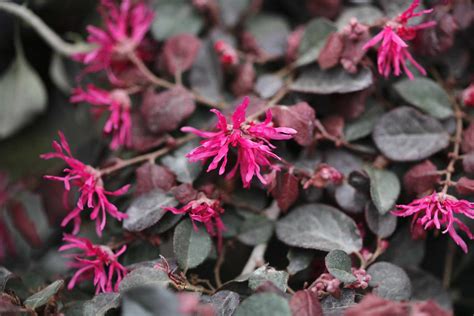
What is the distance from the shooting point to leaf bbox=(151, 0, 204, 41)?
0.90m

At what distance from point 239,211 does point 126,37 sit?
336mm

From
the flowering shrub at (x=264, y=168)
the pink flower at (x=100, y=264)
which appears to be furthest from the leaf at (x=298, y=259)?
the pink flower at (x=100, y=264)

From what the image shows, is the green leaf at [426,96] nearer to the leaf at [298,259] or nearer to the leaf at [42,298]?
the leaf at [298,259]

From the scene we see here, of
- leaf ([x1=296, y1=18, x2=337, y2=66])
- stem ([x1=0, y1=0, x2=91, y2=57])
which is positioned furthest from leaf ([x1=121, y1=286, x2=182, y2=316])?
stem ([x1=0, y1=0, x2=91, y2=57])

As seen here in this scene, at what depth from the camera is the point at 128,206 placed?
30.2 inches

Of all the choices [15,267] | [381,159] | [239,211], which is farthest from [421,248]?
[15,267]

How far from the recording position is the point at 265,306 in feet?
1.82

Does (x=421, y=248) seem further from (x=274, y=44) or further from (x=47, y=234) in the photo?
(x=47, y=234)

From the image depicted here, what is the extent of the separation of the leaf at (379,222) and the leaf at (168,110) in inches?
10.9

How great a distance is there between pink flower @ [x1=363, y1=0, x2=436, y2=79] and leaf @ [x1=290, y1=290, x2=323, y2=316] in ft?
0.96

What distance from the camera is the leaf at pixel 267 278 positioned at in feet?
2.06

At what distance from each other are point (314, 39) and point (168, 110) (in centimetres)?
23

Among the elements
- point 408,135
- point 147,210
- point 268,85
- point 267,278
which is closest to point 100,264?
point 147,210

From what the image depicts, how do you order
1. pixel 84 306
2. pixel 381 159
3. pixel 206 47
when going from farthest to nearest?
pixel 206 47 → pixel 381 159 → pixel 84 306
